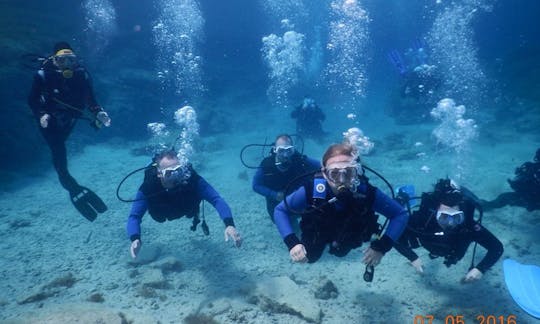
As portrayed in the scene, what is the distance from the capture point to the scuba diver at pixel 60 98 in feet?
21.3

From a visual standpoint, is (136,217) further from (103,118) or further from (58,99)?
(58,99)

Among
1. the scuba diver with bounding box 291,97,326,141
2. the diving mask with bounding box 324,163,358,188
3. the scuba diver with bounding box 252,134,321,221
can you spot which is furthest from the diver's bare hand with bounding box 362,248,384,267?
the scuba diver with bounding box 291,97,326,141

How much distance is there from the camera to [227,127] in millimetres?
18875

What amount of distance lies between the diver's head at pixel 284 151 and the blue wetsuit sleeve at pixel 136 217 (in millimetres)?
2732

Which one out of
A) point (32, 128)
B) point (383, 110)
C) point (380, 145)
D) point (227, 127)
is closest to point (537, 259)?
point (380, 145)

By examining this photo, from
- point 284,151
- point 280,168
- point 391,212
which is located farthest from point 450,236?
point 280,168

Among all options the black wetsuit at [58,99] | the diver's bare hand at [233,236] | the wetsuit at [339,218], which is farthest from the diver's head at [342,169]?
the black wetsuit at [58,99]

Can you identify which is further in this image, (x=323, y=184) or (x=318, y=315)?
(x=318, y=315)

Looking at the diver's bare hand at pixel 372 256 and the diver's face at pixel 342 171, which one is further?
the diver's bare hand at pixel 372 256

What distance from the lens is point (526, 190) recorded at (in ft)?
22.4

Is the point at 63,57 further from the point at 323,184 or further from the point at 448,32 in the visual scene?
the point at 448,32

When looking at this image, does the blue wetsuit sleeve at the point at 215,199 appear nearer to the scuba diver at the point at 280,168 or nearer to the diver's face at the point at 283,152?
the scuba diver at the point at 280,168

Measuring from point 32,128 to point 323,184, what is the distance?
14.1 meters

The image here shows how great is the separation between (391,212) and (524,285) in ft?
7.95
